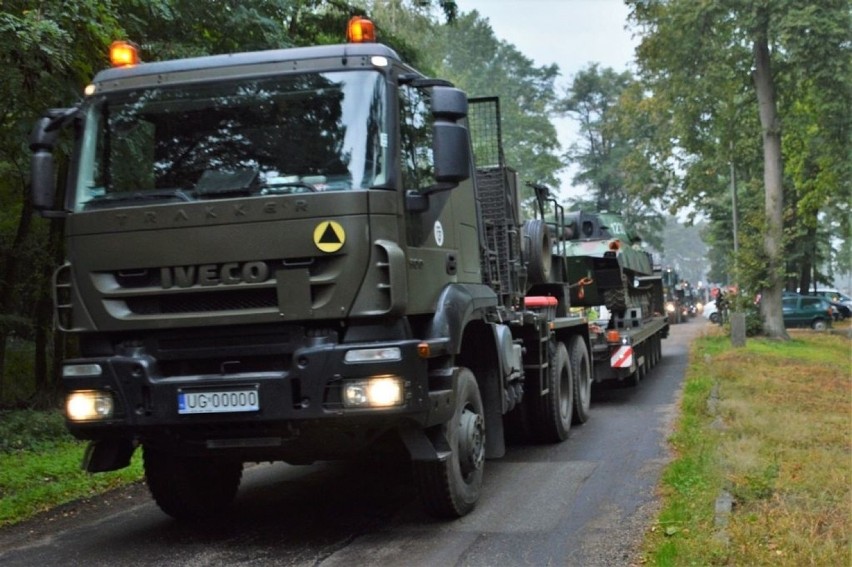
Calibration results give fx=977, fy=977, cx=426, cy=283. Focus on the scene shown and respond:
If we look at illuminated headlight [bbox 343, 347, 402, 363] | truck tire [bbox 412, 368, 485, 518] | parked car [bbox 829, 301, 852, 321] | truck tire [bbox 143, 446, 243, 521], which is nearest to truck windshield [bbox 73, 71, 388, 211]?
illuminated headlight [bbox 343, 347, 402, 363]

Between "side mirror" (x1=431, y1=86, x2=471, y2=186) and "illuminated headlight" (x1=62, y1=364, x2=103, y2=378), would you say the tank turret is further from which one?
"illuminated headlight" (x1=62, y1=364, x2=103, y2=378)

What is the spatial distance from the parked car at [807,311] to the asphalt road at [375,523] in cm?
3191

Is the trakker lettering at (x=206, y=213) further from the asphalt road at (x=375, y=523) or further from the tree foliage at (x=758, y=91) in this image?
the tree foliage at (x=758, y=91)

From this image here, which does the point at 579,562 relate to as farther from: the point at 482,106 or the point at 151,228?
the point at 482,106

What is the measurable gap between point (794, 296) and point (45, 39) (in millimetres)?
36166

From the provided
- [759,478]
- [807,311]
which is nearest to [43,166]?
[759,478]

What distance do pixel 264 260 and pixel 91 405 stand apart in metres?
1.46

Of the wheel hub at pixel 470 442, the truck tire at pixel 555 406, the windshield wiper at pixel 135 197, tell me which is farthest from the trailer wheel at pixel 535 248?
the windshield wiper at pixel 135 197

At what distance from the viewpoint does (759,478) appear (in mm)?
7148

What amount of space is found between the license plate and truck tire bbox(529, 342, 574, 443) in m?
4.48

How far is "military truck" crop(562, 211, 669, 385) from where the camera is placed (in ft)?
45.4

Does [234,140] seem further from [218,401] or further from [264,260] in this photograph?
[218,401]

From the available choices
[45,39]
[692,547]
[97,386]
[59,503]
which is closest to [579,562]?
[692,547]

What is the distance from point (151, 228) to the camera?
6.00m
